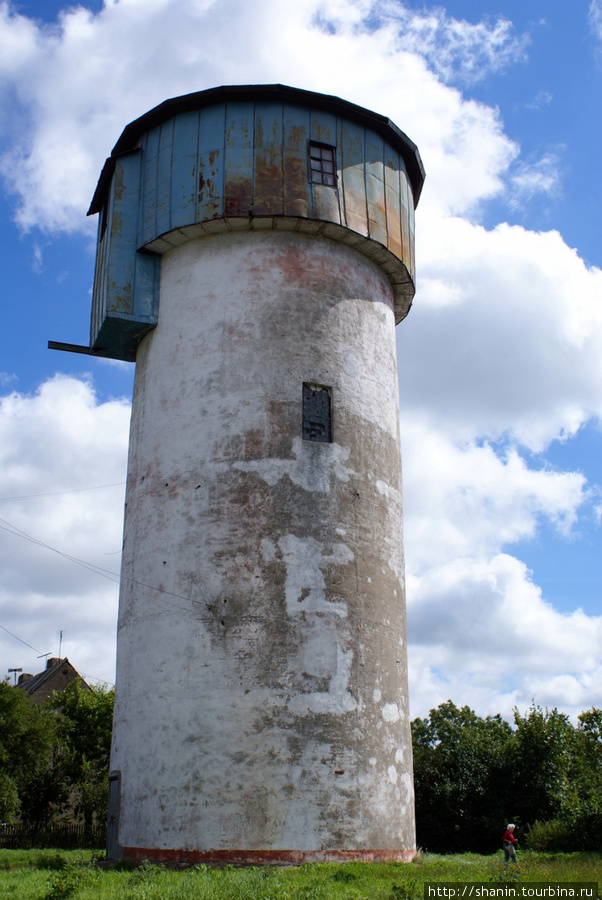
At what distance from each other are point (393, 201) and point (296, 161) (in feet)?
8.30

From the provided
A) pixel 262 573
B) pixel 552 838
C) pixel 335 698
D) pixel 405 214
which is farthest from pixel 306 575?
pixel 552 838

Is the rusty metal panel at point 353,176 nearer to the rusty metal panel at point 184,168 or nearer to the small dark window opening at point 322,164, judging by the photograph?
the small dark window opening at point 322,164

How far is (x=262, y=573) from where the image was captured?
13.9m

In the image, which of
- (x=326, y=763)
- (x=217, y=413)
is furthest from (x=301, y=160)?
(x=326, y=763)

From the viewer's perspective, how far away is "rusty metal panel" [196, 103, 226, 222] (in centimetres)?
1588

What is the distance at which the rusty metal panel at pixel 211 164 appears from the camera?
15875 millimetres

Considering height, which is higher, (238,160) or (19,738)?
(238,160)

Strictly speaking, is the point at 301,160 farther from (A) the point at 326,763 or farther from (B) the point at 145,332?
(A) the point at 326,763

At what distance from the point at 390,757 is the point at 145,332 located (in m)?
9.21

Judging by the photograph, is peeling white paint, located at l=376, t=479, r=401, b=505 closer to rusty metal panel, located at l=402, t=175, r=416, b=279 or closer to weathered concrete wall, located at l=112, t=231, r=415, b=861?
weathered concrete wall, located at l=112, t=231, r=415, b=861

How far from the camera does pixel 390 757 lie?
13984mm

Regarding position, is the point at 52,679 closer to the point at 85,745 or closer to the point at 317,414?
the point at 85,745

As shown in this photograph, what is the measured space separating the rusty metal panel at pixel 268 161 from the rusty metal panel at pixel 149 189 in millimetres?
2183

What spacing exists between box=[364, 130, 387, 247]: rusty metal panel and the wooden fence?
2456cm
